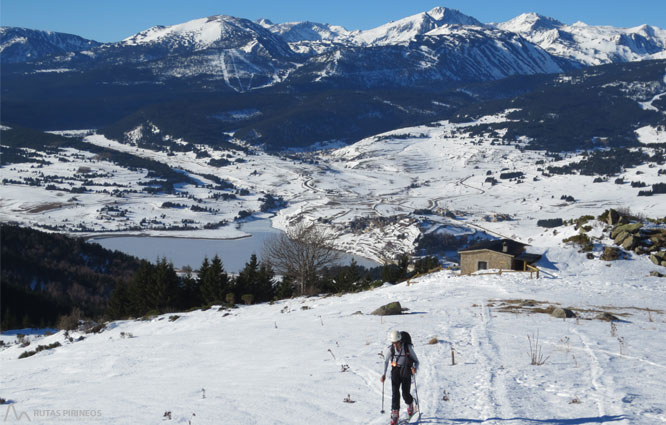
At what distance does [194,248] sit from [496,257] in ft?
460

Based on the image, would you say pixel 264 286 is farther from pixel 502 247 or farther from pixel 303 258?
pixel 502 247

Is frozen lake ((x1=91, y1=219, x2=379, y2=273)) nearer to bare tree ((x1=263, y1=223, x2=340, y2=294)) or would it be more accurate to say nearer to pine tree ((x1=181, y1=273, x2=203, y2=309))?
bare tree ((x1=263, y1=223, x2=340, y2=294))

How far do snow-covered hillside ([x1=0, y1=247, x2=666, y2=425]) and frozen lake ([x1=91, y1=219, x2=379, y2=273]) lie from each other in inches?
4510

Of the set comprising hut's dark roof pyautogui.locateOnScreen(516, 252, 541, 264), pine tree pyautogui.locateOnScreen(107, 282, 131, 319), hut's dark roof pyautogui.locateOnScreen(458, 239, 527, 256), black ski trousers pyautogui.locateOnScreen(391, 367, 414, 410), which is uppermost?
hut's dark roof pyautogui.locateOnScreen(458, 239, 527, 256)

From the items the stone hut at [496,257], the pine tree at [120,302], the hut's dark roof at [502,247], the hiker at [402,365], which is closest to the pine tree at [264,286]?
the pine tree at [120,302]

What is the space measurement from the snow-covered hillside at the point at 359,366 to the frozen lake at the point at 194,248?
11456 centimetres

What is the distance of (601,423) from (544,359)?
577 centimetres

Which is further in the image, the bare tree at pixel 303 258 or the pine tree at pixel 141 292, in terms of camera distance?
the bare tree at pixel 303 258

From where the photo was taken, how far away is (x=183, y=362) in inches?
904

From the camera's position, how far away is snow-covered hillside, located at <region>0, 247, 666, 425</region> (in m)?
14.9

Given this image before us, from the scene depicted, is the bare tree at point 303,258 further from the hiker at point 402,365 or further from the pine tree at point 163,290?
the hiker at point 402,365

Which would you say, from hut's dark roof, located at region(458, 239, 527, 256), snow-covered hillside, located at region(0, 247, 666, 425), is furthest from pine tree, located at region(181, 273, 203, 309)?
hut's dark roof, located at region(458, 239, 527, 256)

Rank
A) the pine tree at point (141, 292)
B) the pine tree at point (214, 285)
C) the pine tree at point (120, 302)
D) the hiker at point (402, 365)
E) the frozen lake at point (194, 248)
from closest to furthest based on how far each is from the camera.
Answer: the hiker at point (402, 365)
the pine tree at point (141, 292)
the pine tree at point (214, 285)
the pine tree at point (120, 302)
the frozen lake at point (194, 248)

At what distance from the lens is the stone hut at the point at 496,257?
47.4m
